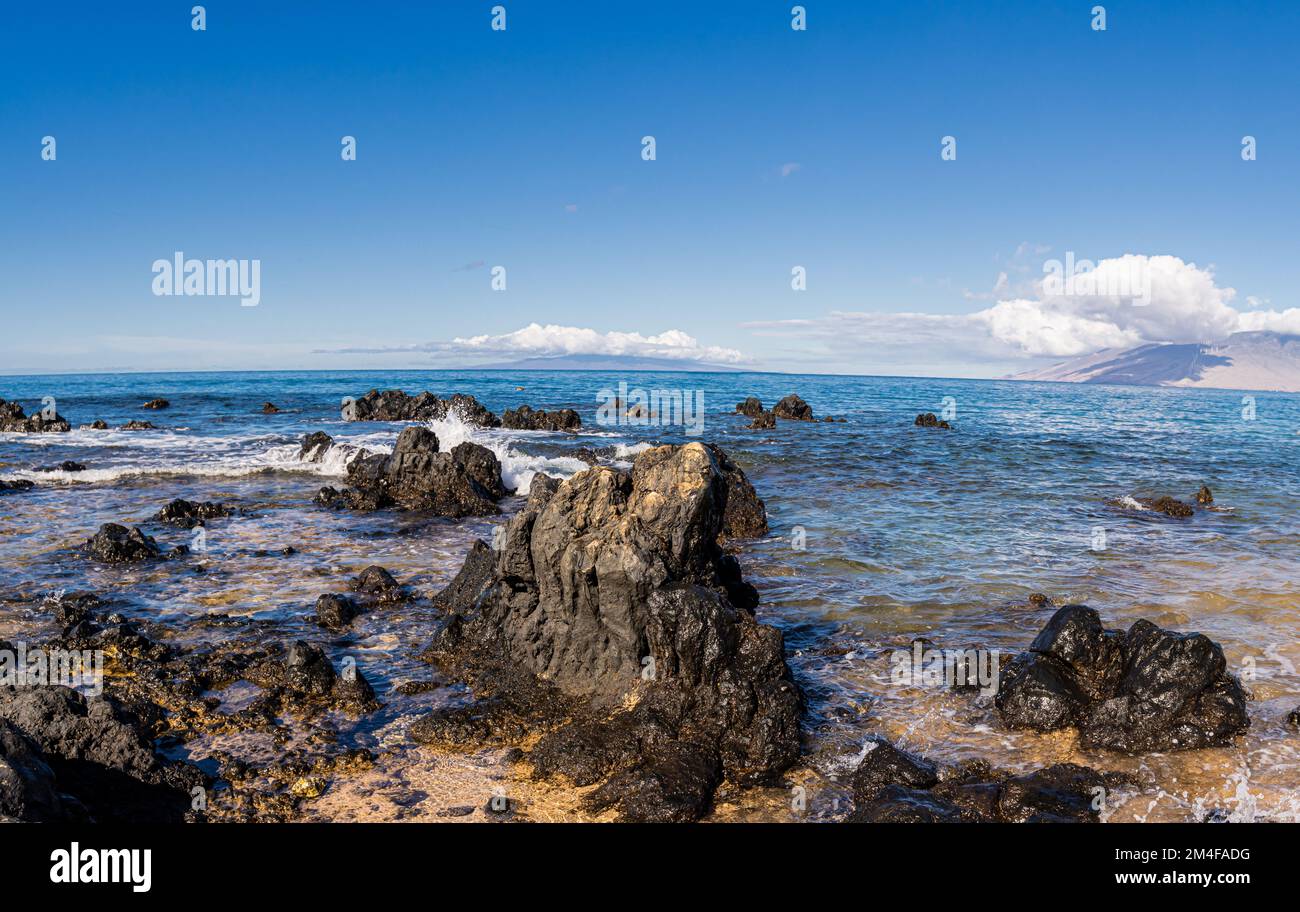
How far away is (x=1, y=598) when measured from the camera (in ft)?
42.2

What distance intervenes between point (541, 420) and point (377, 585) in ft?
106

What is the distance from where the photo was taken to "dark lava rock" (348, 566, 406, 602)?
13.5m

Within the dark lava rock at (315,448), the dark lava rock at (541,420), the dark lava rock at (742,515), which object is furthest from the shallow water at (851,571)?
the dark lava rock at (541,420)

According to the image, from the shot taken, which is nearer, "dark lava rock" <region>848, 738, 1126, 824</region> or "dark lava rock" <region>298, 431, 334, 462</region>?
"dark lava rock" <region>848, 738, 1126, 824</region>

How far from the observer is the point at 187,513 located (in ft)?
63.8

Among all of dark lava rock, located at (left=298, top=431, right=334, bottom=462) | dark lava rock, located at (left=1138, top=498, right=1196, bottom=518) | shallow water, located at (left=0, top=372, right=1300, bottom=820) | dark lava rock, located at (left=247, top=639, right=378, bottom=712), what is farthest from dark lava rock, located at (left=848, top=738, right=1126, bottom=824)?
dark lava rock, located at (left=298, top=431, right=334, bottom=462)

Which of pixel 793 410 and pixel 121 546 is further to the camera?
pixel 793 410

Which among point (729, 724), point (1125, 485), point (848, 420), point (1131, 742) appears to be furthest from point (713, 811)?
point (848, 420)

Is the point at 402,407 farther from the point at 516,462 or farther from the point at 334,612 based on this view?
the point at 334,612

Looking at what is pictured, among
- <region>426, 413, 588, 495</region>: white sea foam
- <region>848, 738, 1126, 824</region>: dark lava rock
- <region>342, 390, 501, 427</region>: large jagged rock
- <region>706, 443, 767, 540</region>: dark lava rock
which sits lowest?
<region>848, 738, 1126, 824</region>: dark lava rock

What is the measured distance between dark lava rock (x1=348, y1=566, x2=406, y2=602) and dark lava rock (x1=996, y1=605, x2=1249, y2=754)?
32.4 feet

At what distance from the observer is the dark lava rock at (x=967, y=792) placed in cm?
695

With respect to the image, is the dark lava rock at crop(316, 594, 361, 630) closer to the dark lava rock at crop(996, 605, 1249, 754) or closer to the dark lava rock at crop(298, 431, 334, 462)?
the dark lava rock at crop(996, 605, 1249, 754)

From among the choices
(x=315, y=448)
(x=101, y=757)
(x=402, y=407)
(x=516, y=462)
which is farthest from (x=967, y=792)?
(x=402, y=407)
